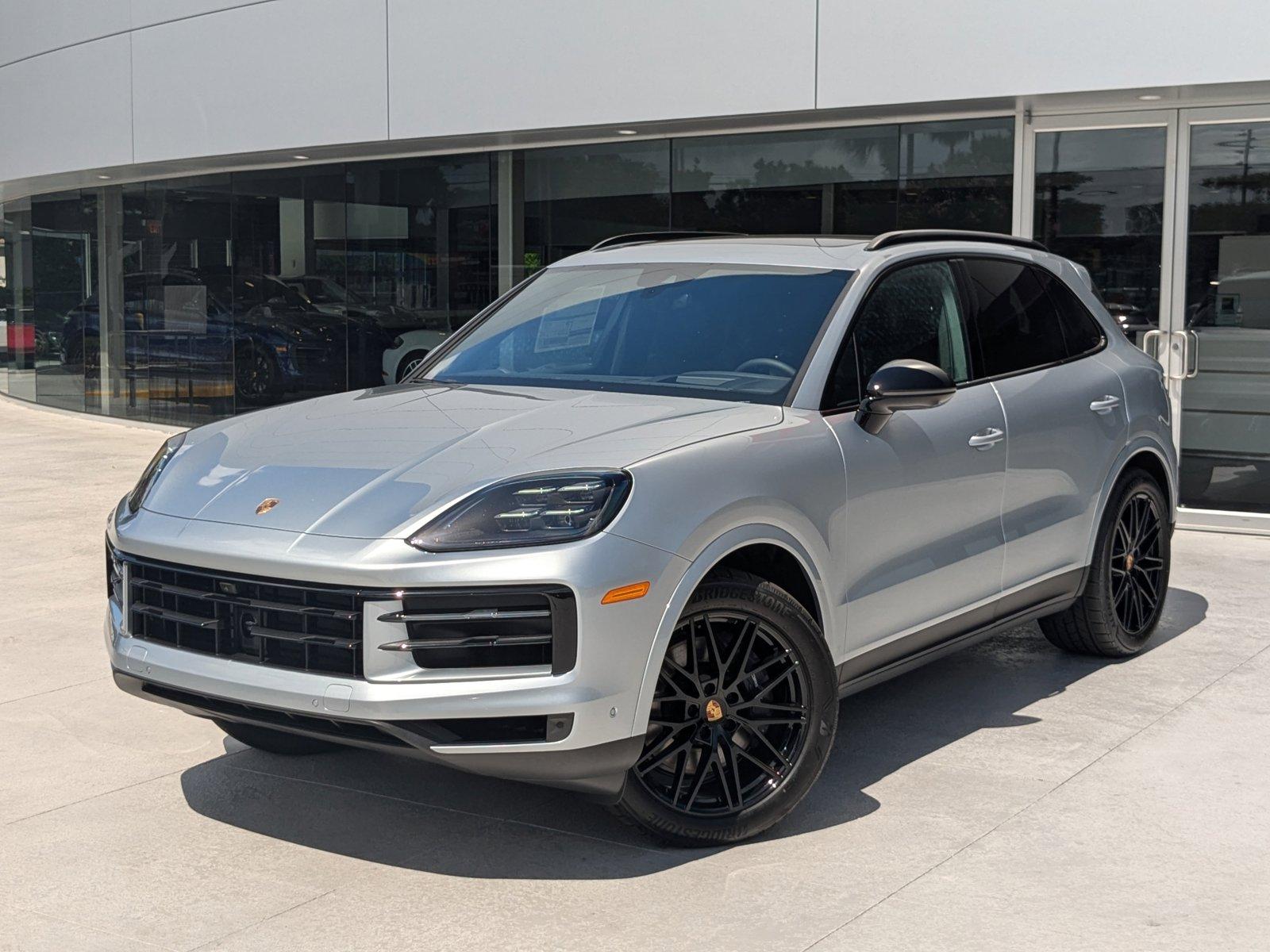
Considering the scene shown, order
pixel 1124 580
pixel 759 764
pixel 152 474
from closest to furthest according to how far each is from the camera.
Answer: pixel 759 764 < pixel 152 474 < pixel 1124 580

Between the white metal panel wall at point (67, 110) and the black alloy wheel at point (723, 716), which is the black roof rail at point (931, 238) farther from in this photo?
the white metal panel wall at point (67, 110)

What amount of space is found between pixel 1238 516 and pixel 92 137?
41.0 ft

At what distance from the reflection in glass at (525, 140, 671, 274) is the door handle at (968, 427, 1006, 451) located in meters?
7.60

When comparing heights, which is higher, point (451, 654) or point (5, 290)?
point (5, 290)

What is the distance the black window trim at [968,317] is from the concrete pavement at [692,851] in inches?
51.0

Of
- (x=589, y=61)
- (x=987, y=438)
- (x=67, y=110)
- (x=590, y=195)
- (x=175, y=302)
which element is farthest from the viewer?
(x=175, y=302)

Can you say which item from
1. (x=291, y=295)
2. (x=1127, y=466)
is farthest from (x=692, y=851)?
(x=291, y=295)

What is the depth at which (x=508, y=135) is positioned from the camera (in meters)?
12.9

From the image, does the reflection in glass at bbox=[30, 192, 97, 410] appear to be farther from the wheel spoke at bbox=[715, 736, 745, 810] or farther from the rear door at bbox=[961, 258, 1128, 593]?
the wheel spoke at bbox=[715, 736, 745, 810]

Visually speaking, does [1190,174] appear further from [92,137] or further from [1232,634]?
[92,137]

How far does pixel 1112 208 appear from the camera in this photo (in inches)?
418

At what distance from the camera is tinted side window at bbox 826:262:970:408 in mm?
4898

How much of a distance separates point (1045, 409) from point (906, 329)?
0.87 meters

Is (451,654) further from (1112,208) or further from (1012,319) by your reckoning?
(1112,208)
